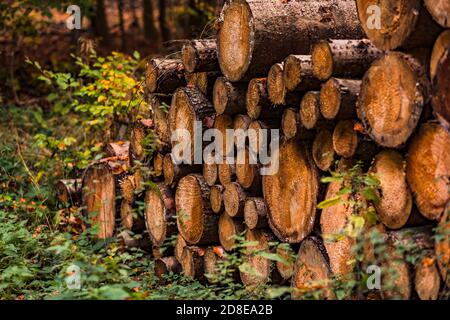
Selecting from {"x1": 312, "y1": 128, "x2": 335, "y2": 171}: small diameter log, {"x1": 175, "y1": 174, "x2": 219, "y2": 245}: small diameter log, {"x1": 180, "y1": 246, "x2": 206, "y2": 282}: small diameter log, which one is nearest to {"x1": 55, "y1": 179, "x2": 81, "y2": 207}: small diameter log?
{"x1": 175, "y1": 174, "x2": 219, "y2": 245}: small diameter log

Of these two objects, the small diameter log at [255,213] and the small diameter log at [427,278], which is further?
the small diameter log at [255,213]

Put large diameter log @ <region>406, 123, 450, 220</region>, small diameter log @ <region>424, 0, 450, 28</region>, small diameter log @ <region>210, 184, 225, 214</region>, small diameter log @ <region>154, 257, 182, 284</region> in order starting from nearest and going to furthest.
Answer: small diameter log @ <region>424, 0, 450, 28</region>, large diameter log @ <region>406, 123, 450, 220</region>, small diameter log @ <region>210, 184, 225, 214</region>, small diameter log @ <region>154, 257, 182, 284</region>

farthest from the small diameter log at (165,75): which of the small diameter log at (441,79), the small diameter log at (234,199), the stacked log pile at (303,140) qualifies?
the small diameter log at (441,79)

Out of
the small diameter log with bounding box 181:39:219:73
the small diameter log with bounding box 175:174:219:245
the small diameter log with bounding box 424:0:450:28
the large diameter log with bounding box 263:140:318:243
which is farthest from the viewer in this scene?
the small diameter log with bounding box 175:174:219:245

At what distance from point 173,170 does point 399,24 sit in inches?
104

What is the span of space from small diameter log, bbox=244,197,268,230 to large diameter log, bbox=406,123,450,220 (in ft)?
4.82

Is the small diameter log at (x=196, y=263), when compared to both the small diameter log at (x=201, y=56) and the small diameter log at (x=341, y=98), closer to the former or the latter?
the small diameter log at (x=201, y=56)

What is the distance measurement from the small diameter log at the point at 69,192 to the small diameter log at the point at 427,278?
4305 mm

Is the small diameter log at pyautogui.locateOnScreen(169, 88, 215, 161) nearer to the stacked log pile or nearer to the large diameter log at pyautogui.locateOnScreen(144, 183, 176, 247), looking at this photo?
the stacked log pile

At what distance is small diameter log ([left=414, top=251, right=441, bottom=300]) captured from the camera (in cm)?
352

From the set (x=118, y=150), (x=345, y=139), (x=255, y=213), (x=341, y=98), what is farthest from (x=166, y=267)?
(x=341, y=98)

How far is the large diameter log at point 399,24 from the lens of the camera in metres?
3.60

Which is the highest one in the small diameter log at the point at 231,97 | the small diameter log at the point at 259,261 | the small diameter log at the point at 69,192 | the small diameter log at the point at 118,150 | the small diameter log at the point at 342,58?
the small diameter log at the point at 342,58

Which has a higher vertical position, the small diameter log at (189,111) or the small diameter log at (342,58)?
the small diameter log at (342,58)
